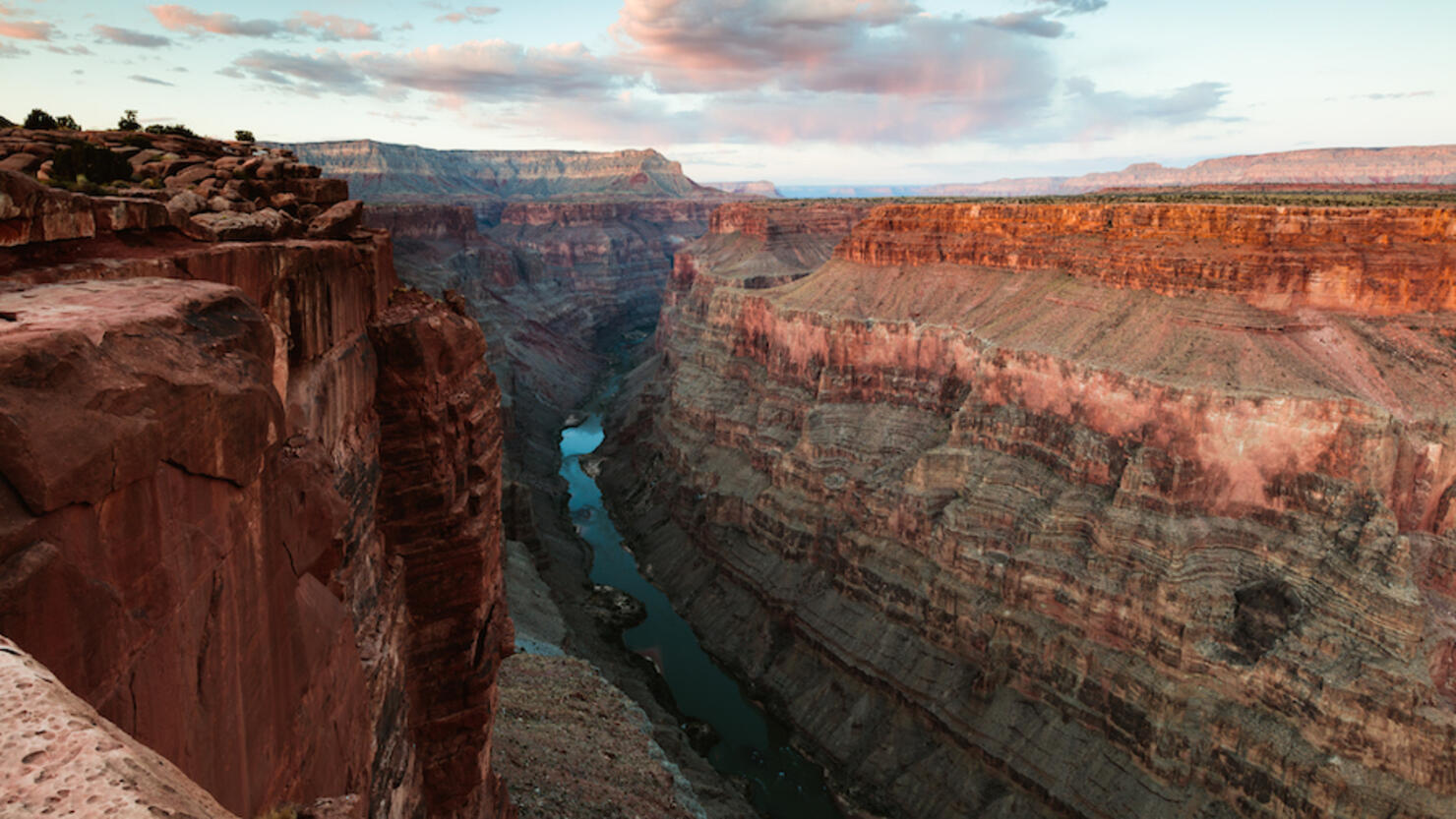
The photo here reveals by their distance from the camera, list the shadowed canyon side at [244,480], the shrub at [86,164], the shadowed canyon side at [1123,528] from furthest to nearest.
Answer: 1. the shadowed canyon side at [1123,528]
2. the shrub at [86,164]
3. the shadowed canyon side at [244,480]

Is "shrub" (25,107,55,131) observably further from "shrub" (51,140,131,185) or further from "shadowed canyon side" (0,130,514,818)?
"shrub" (51,140,131,185)

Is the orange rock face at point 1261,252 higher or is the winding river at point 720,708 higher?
the orange rock face at point 1261,252

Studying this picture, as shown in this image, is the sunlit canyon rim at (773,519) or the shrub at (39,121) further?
the shrub at (39,121)

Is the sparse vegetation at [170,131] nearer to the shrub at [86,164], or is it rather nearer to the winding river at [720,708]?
the shrub at [86,164]

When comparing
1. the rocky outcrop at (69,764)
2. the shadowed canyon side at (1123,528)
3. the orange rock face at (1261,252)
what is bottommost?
the shadowed canyon side at (1123,528)

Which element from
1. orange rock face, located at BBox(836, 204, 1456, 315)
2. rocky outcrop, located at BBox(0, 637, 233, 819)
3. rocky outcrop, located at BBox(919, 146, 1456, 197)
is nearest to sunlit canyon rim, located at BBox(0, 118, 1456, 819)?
rocky outcrop, located at BBox(0, 637, 233, 819)

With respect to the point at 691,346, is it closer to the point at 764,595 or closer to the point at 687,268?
the point at 687,268

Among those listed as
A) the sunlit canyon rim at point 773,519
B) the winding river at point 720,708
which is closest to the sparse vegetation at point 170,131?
the sunlit canyon rim at point 773,519

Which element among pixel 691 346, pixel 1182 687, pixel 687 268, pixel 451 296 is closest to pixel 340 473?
pixel 451 296

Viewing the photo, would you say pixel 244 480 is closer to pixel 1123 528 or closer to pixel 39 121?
pixel 39 121
